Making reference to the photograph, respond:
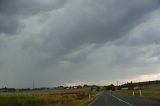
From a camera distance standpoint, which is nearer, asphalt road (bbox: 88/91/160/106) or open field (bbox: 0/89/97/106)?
asphalt road (bbox: 88/91/160/106)

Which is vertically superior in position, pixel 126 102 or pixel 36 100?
pixel 36 100

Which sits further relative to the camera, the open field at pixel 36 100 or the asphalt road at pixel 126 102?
the open field at pixel 36 100

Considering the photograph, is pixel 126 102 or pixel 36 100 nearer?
pixel 126 102

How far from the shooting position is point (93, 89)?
3024 inches
